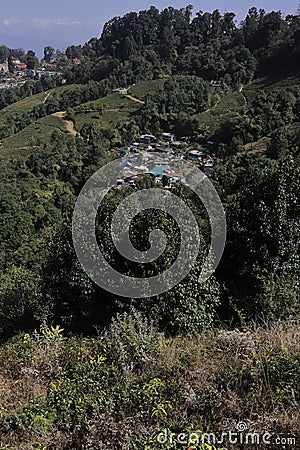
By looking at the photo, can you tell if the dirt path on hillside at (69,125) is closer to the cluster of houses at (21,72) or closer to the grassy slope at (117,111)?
the grassy slope at (117,111)

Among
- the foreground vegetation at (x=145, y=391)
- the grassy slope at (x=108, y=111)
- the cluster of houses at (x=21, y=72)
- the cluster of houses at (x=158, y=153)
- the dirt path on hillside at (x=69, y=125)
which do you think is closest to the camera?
the foreground vegetation at (x=145, y=391)

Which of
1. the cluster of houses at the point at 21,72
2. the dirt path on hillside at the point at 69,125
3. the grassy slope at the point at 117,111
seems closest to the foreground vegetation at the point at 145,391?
the grassy slope at the point at 117,111

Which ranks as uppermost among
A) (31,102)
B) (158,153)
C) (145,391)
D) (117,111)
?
(31,102)

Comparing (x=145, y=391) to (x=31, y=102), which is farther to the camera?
(x=31, y=102)

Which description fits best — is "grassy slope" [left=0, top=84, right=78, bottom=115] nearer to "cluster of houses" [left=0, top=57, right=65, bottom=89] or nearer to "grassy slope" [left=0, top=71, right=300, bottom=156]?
"grassy slope" [left=0, top=71, right=300, bottom=156]

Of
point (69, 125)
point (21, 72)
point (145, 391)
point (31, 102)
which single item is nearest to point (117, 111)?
point (69, 125)

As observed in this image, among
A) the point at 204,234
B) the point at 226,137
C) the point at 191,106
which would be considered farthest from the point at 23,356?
the point at 191,106

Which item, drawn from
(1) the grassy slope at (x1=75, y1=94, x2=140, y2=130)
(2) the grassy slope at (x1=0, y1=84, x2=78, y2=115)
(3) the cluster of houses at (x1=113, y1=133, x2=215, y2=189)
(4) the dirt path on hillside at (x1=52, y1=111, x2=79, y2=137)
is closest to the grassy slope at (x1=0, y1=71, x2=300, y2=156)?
(1) the grassy slope at (x1=75, y1=94, x2=140, y2=130)

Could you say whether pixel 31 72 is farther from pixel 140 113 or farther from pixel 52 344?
pixel 52 344

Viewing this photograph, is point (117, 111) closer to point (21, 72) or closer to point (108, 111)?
point (108, 111)
